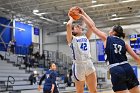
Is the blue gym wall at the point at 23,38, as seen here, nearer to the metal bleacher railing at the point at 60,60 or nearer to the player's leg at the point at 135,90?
the metal bleacher railing at the point at 60,60

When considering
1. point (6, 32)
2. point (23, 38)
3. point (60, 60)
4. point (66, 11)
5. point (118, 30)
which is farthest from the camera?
point (60, 60)

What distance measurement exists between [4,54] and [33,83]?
18.1 feet

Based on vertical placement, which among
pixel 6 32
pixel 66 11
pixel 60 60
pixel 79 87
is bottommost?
pixel 60 60

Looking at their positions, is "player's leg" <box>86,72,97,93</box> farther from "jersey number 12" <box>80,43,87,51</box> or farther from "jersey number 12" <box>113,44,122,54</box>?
"jersey number 12" <box>113,44,122,54</box>

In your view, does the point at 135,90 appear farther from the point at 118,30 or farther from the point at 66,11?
the point at 66,11

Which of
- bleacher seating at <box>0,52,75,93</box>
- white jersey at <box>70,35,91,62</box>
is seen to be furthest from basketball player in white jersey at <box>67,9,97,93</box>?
bleacher seating at <box>0,52,75,93</box>

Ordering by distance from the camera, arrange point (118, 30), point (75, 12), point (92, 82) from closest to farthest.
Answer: point (118, 30) < point (75, 12) < point (92, 82)

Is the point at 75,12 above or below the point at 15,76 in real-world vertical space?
above

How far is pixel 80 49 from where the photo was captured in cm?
518

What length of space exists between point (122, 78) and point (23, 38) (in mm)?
24099

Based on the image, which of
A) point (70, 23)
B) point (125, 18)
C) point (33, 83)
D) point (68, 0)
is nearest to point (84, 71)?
point (70, 23)

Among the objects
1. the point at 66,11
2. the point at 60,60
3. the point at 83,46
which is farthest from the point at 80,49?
the point at 60,60

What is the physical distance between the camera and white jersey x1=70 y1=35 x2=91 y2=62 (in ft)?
16.9

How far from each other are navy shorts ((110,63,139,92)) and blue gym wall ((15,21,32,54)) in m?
23.0
